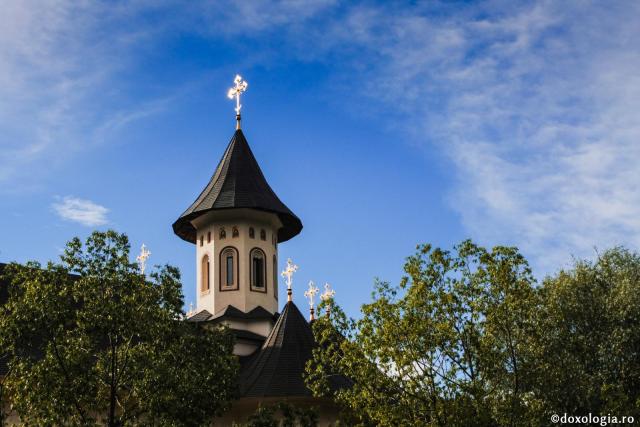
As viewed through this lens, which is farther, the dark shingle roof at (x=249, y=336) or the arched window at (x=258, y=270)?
the arched window at (x=258, y=270)

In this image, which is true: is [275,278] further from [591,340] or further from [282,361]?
[591,340]

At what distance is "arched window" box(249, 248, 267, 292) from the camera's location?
36.0 metres

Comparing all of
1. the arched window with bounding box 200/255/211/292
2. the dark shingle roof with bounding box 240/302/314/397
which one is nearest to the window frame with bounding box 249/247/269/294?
the arched window with bounding box 200/255/211/292

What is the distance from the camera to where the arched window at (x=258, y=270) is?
3603cm

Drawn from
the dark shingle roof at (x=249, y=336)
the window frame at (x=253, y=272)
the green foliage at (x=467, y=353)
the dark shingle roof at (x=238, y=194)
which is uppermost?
the dark shingle roof at (x=238, y=194)

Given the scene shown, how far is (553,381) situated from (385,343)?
4.08 meters

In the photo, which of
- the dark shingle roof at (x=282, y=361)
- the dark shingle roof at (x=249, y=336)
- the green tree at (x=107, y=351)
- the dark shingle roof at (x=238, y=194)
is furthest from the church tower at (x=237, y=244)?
the green tree at (x=107, y=351)

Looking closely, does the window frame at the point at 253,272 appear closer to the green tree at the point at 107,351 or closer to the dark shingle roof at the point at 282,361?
the dark shingle roof at the point at 282,361

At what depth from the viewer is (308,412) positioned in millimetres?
20234

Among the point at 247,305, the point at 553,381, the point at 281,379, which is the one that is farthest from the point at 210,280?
the point at 553,381

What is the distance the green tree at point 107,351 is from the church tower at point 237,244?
13.9 meters

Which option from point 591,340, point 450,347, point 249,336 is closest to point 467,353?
point 450,347

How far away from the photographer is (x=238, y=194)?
3628 cm

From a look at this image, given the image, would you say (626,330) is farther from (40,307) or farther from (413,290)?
(40,307)
